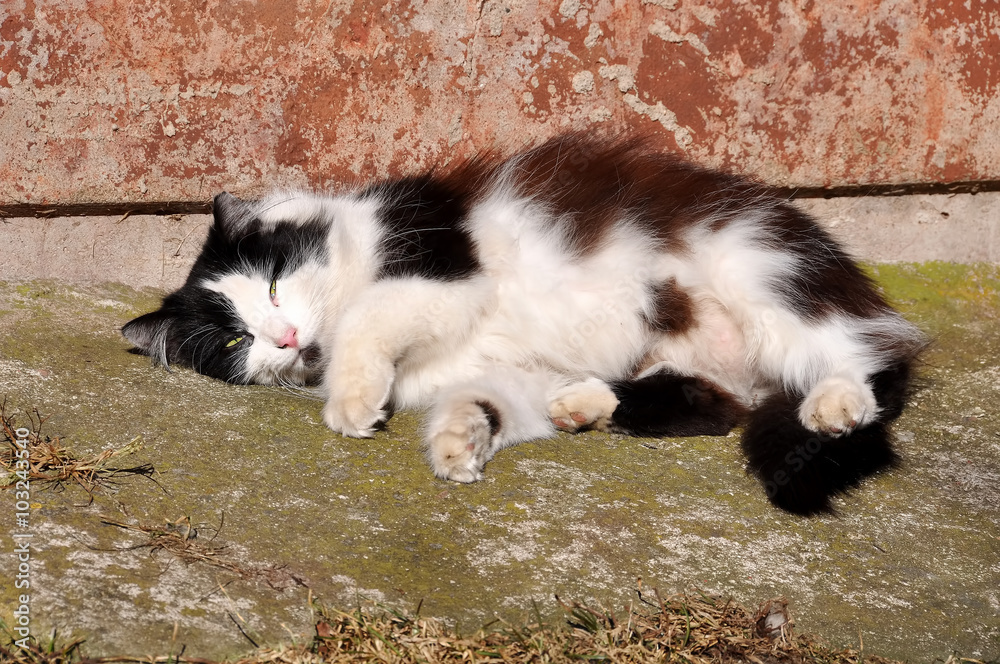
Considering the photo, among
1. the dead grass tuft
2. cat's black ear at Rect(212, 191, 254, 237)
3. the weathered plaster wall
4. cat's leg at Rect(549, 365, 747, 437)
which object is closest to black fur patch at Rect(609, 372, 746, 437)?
cat's leg at Rect(549, 365, 747, 437)

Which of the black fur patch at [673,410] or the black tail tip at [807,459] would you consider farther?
the black fur patch at [673,410]

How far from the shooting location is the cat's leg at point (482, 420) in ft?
6.93

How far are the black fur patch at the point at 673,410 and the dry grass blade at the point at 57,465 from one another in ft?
4.38

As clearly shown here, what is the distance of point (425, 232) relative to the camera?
98.6 inches

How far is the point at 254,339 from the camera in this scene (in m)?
2.41

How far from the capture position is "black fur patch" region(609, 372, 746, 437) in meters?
2.46

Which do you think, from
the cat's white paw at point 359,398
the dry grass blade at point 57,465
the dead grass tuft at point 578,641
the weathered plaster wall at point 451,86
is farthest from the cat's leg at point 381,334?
the weathered plaster wall at point 451,86

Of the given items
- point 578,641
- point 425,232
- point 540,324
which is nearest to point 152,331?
point 425,232

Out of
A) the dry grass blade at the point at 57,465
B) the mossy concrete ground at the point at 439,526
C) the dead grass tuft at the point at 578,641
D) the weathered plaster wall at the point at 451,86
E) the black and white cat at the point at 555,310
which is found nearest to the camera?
the dead grass tuft at the point at 578,641

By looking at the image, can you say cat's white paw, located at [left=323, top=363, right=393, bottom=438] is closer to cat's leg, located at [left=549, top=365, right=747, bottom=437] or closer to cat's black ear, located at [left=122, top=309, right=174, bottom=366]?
cat's leg, located at [left=549, top=365, right=747, bottom=437]

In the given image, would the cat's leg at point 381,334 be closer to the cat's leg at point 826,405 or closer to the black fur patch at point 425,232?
the black fur patch at point 425,232

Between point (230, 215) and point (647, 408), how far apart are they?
1.42m

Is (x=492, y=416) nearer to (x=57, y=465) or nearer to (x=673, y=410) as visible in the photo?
(x=673, y=410)

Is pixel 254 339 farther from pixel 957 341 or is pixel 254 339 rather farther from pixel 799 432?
pixel 957 341
